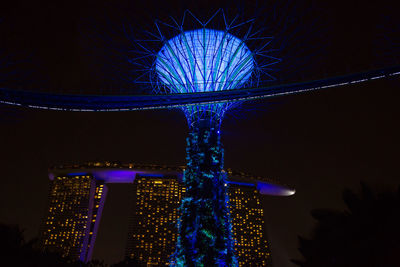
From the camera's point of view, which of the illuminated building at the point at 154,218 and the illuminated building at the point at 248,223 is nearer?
the illuminated building at the point at 154,218

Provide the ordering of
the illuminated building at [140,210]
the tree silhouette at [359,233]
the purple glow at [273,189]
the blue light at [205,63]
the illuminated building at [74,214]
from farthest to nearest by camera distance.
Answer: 1. the purple glow at [273,189]
2. the illuminated building at [140,210]
3. the illuminated building at [74,214]
4. the blue light at [205,63]
5. the tree silhouette at [359,233]

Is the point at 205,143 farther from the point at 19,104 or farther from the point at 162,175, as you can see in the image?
the point at 162,175

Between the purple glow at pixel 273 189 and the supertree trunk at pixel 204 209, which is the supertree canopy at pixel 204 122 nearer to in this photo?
the supertree trunk at pixel 204 209

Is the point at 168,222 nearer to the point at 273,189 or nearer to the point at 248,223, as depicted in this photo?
the point at 248,223

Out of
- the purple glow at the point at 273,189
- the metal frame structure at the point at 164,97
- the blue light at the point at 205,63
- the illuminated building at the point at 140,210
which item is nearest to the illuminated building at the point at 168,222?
the illuminated building at the point at 140,210

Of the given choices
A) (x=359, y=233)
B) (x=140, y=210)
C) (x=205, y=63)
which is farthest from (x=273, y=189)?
(x=359, y=233)

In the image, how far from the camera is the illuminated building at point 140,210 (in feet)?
201

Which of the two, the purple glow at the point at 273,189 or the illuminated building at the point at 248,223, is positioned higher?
the purple glow at the point at 273,189

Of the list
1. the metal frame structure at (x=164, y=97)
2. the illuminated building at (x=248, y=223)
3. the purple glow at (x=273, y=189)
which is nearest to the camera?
the metal frame structure at (x=164, y=97)

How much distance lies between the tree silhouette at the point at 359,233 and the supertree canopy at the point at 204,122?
174 inches

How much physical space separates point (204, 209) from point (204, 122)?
13.9ft

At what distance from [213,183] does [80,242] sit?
5126 centimetres

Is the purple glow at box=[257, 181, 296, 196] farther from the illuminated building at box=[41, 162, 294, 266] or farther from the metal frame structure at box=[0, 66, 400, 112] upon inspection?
the metal frame structure at box=[0, 66, 400, 112]

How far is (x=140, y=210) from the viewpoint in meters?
66.2
